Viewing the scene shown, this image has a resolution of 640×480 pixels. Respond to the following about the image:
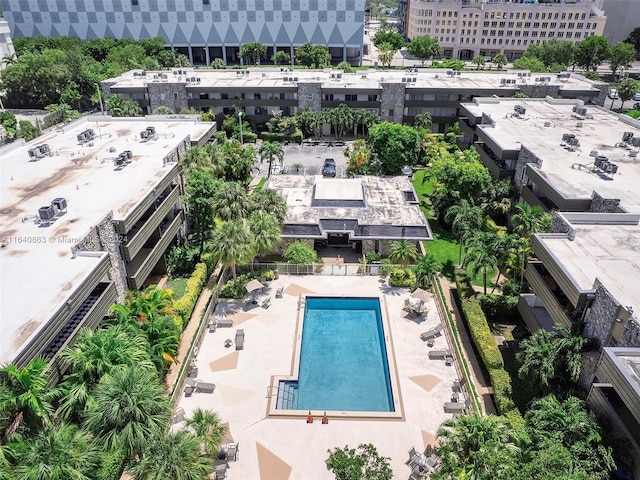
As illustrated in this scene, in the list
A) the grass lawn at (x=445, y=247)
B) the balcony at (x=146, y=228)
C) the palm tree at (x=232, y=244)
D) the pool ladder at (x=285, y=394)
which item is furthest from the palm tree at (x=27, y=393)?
the grass lawn at (x=445, y=247)

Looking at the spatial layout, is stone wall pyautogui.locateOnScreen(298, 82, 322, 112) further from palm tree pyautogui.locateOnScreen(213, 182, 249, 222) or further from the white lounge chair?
the white lounge chair

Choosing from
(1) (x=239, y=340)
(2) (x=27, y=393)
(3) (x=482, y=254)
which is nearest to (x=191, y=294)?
(1) (x=239, y=340)

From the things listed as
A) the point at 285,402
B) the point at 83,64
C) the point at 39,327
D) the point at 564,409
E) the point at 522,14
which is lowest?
the point at 285,402

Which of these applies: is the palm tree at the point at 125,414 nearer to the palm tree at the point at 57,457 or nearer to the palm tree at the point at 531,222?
the palm tree at the point at 57,457

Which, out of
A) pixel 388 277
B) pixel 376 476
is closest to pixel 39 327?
pixel 376 476

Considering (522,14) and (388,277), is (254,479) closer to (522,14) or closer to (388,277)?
(388,277)

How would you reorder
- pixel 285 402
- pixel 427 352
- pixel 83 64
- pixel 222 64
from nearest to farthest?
pixel 285 402 < pixel 427 352 < pixel 83 64 < pixel 222 64

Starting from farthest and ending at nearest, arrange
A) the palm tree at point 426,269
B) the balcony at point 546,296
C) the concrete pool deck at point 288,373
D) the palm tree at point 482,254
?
the palm tree at point 426,269
the palm tree at point 482,254
the balcony at point 546,296
the concrete pool deck at point 288,373

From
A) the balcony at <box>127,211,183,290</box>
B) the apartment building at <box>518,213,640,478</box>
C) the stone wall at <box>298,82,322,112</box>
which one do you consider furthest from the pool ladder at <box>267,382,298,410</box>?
the stone wall at <box>298,82,322,112</box>
